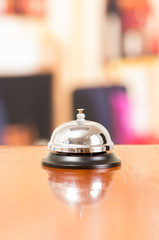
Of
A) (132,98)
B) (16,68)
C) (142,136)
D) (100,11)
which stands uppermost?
(100,11)

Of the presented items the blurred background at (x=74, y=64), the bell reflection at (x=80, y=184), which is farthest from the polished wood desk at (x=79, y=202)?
the blurred background at (x=74, y=64)

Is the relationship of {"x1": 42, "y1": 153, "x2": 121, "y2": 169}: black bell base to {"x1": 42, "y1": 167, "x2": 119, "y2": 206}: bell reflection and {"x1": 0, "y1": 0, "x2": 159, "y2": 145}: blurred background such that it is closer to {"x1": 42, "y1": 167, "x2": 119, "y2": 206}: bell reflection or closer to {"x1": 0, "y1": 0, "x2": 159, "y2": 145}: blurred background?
{"x1": 42, "y1": 167, "x2": 119, "y2": 206}: bell reflection

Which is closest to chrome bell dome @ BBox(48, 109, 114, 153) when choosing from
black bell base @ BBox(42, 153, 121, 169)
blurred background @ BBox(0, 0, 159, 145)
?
black bell base @ BBox(42, 153, 121, 169)

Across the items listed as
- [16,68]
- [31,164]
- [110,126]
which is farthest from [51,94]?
[31,164]

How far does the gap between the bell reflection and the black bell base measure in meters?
0.01

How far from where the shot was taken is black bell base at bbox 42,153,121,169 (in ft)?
2.82

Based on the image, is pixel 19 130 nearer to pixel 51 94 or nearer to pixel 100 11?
pixel 51 94

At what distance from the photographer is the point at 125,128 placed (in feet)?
12.4

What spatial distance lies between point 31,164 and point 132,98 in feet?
9.70

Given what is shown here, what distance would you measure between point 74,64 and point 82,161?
3.13 m

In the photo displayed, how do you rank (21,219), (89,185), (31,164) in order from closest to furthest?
(21,219)
(89,185)
(31,164)

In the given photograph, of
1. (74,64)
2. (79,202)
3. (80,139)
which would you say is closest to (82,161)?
(80,139)

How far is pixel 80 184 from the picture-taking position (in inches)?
28.5

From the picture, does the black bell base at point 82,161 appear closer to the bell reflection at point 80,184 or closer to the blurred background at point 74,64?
the bell reflection at point 80,184
